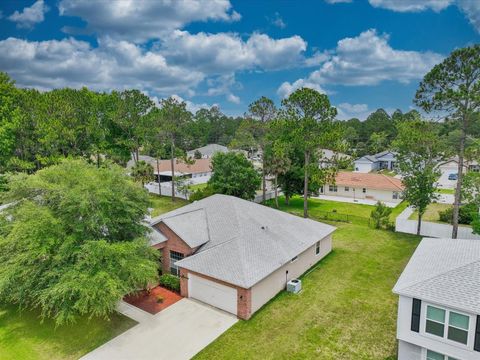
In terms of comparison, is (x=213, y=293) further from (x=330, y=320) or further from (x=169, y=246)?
(x=330, y=320)

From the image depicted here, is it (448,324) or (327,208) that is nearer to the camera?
(448,324)

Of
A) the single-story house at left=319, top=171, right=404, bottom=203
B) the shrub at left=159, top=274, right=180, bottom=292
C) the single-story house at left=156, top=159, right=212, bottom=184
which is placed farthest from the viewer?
the single-story house at left=156, top=159, right=212, bottom=184

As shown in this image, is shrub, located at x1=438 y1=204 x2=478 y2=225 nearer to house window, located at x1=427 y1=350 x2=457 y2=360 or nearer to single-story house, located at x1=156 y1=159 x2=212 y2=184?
house window, located at x1=427 y1=350 x2=457 y2=360

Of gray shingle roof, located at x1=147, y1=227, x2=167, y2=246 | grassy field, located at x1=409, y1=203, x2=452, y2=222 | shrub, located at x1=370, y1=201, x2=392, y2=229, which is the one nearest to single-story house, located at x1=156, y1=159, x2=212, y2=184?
shrub, located at x1=370, y1=201, x2=392, y2=229

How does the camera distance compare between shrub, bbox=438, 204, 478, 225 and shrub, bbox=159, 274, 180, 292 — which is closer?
shrub, bbox=159, 274, 180, 292

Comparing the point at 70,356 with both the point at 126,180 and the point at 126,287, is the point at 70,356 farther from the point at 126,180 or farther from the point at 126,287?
the point at 126,180

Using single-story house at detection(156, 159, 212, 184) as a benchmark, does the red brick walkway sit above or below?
below

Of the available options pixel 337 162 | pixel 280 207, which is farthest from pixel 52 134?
pixel 337 162

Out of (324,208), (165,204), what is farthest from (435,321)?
(165,204)
